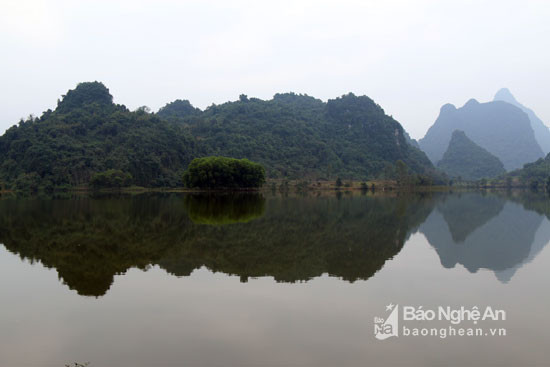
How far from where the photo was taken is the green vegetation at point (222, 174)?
230ft

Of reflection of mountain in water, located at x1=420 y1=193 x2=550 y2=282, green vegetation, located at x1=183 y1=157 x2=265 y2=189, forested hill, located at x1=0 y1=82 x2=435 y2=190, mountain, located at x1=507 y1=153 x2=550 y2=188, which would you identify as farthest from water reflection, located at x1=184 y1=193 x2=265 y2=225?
mountain, located at x1=507 y1=153 x2=550 y2=188

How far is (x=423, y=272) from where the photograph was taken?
10.8 metres

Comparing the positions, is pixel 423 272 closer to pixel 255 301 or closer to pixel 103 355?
pixel 255 301

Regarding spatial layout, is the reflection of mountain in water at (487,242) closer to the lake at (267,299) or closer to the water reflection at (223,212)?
the lake at (267,299)

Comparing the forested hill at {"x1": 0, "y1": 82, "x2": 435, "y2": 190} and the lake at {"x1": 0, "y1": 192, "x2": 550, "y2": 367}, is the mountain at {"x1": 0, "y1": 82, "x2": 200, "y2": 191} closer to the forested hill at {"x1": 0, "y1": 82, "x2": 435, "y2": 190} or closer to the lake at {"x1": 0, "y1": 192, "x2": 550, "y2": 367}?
the forested hill at {"x1": 0, "y1": 82, "x2": 435, "y2": 190}

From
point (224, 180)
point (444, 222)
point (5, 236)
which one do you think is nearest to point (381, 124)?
point (224, 180)

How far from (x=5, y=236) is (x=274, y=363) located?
1557 centimetres

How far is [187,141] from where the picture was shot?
121 m

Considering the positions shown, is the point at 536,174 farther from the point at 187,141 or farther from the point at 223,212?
the point at 223,212
